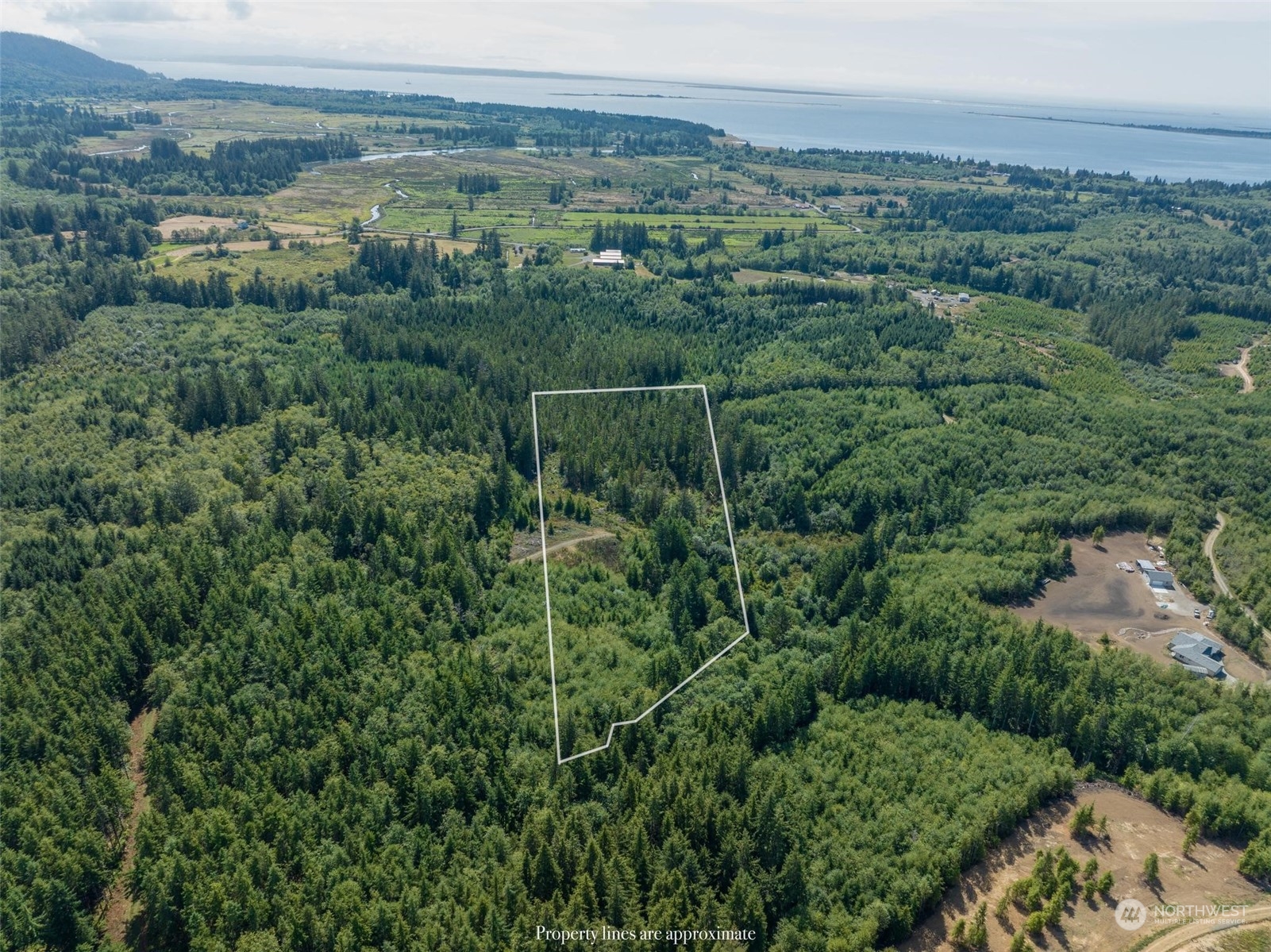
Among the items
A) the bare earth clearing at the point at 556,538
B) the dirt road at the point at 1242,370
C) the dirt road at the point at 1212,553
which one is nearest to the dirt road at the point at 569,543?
the bare earth clearing at the point at 556,538

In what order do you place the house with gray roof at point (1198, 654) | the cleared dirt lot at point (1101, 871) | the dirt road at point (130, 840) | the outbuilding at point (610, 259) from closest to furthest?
the cleared dirt lot at point (1101, 871), the dirt road at point (130, 840), the house with gray roof at point (1198, 654), the outbuilding at point (610, 259)

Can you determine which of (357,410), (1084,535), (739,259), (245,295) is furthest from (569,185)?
(1084,535)

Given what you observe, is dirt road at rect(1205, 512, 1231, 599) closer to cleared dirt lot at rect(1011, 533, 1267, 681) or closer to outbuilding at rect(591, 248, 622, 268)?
cleared dirt lot at rect(1011, 533, 1267, 681)

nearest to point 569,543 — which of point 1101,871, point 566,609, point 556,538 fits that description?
point 556,538

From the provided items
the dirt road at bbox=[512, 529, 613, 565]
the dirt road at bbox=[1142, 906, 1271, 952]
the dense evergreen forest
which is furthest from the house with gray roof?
the dirt road at bbox=[512, 529, 613, 565]

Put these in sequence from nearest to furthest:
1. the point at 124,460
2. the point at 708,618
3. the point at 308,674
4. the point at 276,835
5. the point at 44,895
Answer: the point at 44,895, the point at 276,835, the point at 308,674, the point at 708,618, the point at 124,460

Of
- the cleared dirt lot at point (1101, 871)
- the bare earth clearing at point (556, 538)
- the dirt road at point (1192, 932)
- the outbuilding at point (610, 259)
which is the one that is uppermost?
the outbuilding at point (610, 259)

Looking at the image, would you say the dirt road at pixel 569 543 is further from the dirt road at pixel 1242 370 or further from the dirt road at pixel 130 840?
the dirt road at pixel 1242 370

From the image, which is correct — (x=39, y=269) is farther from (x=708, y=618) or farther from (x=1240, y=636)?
(x=1240, y=636)
